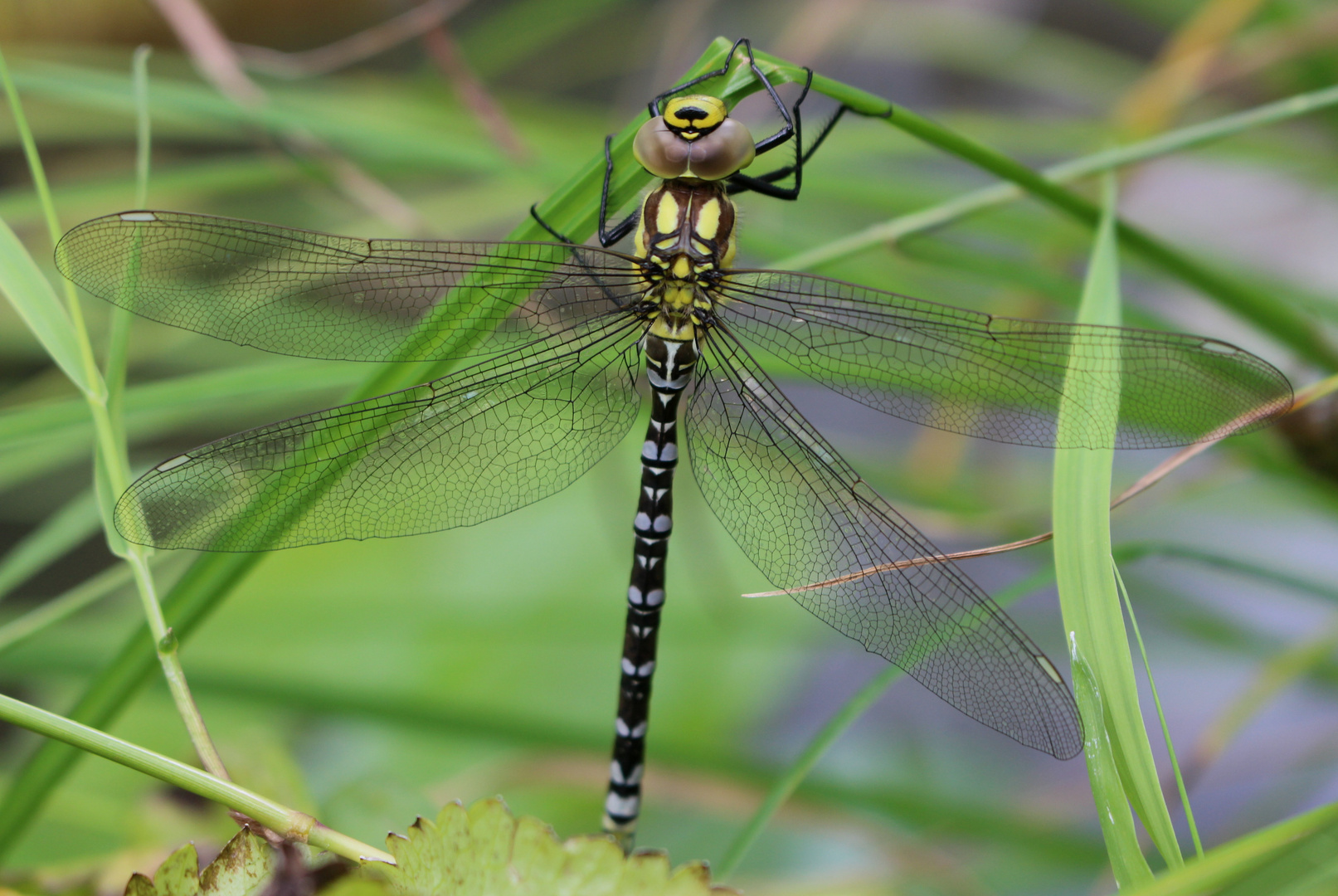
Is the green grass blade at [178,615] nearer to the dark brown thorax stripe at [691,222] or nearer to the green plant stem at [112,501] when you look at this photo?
the green plant stem at [112,501]

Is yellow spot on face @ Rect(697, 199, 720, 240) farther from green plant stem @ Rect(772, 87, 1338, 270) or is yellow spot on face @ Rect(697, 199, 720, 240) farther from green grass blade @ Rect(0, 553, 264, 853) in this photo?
green grass blade @ Rect(0, 553, 264, 853)

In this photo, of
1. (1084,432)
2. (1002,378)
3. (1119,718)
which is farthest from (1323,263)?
(1119,718)

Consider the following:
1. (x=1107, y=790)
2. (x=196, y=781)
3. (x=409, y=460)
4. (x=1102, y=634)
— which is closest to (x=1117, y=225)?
(x=1102, y=634)

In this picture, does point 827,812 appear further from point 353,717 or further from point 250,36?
point 250,36

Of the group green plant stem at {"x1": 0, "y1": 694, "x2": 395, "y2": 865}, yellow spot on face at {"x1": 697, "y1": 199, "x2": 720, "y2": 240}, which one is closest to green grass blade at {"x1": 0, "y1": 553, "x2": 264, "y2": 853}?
green plant stem at {"x1": 0, "y1": 694, "x2": 395, "y2": 865}

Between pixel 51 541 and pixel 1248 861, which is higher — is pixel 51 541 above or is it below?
above

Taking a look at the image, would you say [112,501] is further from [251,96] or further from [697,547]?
[697,547]
